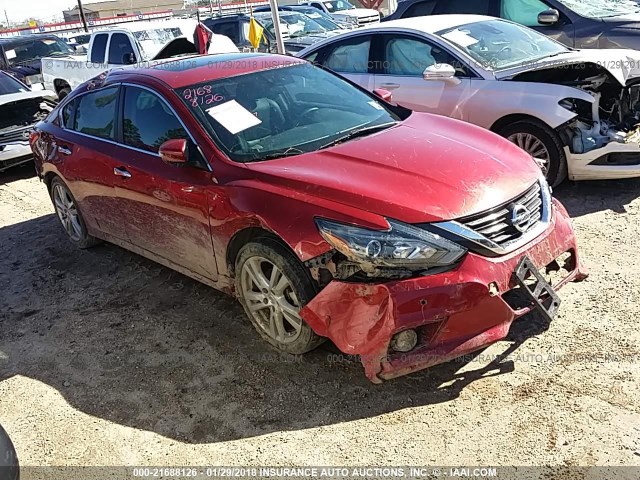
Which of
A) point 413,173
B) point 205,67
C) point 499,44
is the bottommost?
point 499,44

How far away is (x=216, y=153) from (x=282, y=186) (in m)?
0.61

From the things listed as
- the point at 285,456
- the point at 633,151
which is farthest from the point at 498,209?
the point at 633,151

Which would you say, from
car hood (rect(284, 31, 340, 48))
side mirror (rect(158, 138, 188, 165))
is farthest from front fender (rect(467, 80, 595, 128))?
car hood (rect(284, 31, 340, 48))

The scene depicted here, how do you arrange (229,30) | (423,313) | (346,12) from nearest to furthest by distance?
(423,313) < (229,30) < (346,12)

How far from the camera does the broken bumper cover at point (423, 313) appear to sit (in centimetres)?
293

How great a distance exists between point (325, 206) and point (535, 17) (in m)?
6.69

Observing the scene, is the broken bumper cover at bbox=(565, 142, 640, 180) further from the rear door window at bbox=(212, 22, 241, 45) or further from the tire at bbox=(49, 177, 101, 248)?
the rear door window at bbox=(212, 22, 241, 45)

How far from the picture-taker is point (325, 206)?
10.4 ft

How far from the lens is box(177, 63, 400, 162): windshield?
3.83 metres

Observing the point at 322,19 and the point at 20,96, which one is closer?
the point at 20,96

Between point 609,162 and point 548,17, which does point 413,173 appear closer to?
point 609,162

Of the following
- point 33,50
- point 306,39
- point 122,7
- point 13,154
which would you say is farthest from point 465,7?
point 122,7

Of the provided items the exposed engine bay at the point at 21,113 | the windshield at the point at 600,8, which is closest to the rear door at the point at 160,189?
the exposed engine bay at the point at 21,113

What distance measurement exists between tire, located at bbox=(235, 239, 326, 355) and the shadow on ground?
0.15 metres
